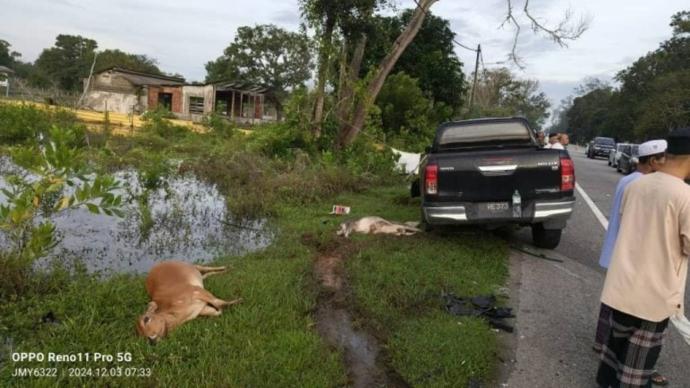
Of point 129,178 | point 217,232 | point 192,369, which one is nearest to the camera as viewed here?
point 192,369

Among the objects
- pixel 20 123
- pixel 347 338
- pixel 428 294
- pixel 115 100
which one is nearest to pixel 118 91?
pixel 115 100

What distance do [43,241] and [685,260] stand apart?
485cm

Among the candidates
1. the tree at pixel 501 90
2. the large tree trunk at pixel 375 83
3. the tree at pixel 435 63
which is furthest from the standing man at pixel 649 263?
the tree at pixel 501 90

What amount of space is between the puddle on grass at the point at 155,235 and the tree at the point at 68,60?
198 ft

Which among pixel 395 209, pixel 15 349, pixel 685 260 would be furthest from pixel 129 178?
pixel 685 260

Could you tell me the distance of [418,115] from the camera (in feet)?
78.7

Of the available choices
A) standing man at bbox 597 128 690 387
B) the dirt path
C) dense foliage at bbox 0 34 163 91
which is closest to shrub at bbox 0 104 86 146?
the dirt path

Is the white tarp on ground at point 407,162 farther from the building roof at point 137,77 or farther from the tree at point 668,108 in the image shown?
the building roof at point 137,77

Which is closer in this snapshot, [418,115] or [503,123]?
[503,123]

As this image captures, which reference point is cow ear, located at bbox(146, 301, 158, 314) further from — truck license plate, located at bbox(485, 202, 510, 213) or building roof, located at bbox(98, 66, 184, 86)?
building roof, located at bbox(98, 66, 184, 86)

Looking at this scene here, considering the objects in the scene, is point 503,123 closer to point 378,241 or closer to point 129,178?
point 378,241

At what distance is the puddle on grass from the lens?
596 centimetres

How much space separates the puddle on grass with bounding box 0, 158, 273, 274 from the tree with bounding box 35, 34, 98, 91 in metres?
60.3

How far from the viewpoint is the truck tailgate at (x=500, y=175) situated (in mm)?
6105
